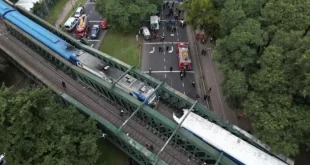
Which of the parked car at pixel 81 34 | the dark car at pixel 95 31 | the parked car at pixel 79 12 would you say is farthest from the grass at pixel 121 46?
the parked car at pixel 79 12

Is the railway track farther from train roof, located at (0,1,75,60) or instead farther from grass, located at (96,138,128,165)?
grass, located at (96,138,128,165)

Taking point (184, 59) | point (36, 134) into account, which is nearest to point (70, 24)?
point (184, 59)

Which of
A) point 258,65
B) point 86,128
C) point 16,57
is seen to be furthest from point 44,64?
point 258,65

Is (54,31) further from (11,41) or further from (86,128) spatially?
(86,128)

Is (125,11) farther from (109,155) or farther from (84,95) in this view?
(109,155)

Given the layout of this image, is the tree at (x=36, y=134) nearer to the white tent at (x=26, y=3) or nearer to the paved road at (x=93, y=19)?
the paved road at (x=93, y=19)

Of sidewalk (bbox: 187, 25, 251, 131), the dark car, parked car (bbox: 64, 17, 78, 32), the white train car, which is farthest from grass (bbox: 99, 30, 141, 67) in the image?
sidewalk (bbox: 187, 25, 251, 131)
